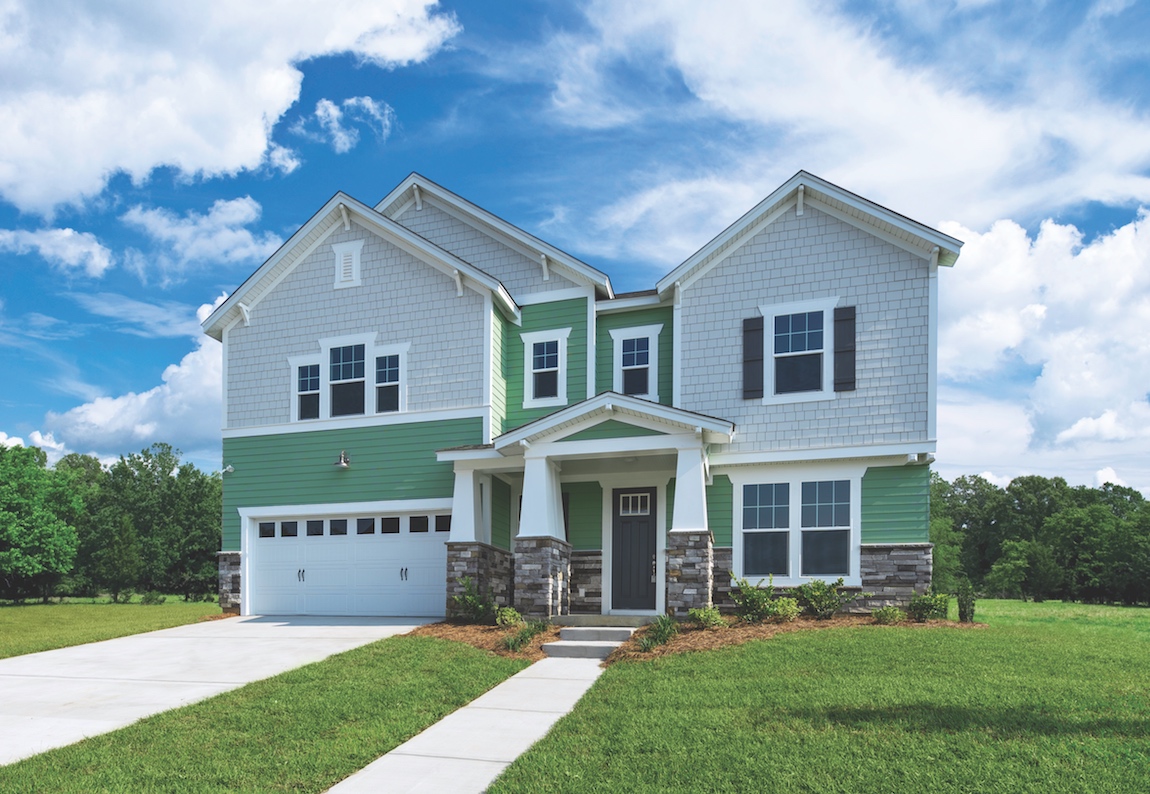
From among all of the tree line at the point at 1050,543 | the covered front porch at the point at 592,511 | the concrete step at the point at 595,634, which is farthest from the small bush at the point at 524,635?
the tree line at the point at 1050,543

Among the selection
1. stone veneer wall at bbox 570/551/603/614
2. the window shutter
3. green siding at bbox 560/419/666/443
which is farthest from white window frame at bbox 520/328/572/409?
the window shutter

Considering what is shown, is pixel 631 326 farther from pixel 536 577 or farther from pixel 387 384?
pixel 536 577

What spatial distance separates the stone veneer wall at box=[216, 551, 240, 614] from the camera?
1855 centimetres

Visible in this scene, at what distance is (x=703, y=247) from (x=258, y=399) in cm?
991

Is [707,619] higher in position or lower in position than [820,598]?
lower

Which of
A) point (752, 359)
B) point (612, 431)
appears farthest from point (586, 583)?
point (752, 359)

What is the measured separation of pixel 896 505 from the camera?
49.6 ft

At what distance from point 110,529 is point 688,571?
36197 millimetres

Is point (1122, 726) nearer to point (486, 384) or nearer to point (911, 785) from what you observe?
point (911, 785)

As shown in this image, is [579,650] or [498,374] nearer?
[579,650]

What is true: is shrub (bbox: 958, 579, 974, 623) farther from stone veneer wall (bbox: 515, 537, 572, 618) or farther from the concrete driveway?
the concrete driveway

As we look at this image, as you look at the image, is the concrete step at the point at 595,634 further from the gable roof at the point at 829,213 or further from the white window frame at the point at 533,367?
the gable roof at the point at 829,213

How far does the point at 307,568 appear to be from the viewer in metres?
18.2

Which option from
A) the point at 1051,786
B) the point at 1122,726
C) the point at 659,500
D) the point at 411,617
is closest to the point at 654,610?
the point at 659,500
